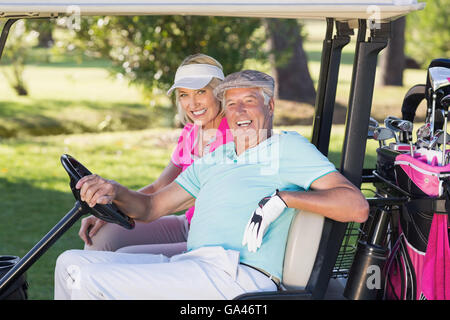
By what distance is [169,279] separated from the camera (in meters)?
2.24

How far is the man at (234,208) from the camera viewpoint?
2.20 metres

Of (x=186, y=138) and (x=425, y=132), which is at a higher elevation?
(x=425, y=132)

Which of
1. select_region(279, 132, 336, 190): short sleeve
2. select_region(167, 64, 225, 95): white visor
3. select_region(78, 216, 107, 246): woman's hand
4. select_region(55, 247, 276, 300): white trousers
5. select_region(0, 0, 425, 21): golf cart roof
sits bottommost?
select_region(78, 216, 107, 246): woman's hand

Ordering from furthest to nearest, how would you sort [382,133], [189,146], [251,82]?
1. [189,146]
2. [382,133]
3. [251,82]

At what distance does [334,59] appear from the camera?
8.86 feet

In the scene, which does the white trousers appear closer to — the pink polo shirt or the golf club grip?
the golf club grip

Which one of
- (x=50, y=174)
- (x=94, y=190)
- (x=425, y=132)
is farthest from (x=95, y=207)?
(x=50, y=174)

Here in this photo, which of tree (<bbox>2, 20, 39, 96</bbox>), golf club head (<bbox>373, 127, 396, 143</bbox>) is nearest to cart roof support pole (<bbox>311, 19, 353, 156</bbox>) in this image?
golf club head (<bbox>373, 127, 396, 143</bbox>)

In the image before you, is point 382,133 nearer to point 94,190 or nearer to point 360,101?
point 360,101

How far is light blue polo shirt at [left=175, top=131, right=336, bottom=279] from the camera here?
233 centimetres

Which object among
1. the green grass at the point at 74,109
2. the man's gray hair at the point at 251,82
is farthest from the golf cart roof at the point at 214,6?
the green grass at the point at 74,109

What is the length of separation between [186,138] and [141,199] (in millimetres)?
573

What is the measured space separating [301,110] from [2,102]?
5483mm
